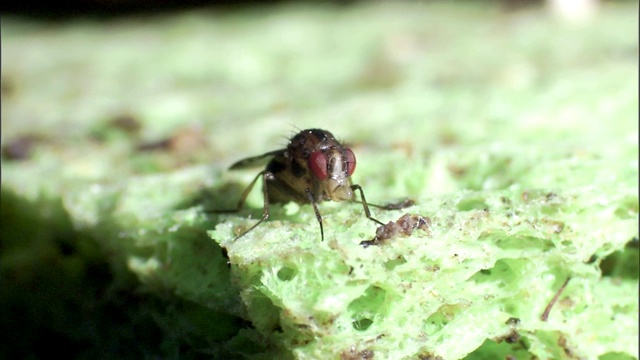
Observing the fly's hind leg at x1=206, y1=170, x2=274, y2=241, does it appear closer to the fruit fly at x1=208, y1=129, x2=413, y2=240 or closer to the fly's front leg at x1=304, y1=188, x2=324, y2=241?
the fruit fly at x1=208, y1=129, x2=413, y2=240

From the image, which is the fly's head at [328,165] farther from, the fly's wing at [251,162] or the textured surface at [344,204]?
the fly's wing at [251,162]

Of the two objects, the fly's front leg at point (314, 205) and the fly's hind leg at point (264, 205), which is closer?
the fly's front leg at point (314, 205)

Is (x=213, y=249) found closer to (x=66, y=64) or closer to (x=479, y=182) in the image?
(x=479, y=182)

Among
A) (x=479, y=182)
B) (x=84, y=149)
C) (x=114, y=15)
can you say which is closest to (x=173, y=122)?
(x=84, y=149)

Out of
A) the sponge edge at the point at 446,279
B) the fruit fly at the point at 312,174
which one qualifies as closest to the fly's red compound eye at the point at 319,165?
the fruit fly at the point at 312,174

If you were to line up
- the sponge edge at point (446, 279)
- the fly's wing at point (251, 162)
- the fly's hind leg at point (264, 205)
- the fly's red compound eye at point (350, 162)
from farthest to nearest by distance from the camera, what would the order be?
the fly's wing at point (251, 162) → the fly's red compound eye at point (350, 162) → the fly's hind leg at point (264, 205) → the sponge edge at point (446, 279)

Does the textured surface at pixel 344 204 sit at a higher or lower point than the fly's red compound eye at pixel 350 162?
lower

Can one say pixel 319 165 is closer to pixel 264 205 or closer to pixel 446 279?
pixel 264 205

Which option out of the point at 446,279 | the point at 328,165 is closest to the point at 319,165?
the point at 328,165
